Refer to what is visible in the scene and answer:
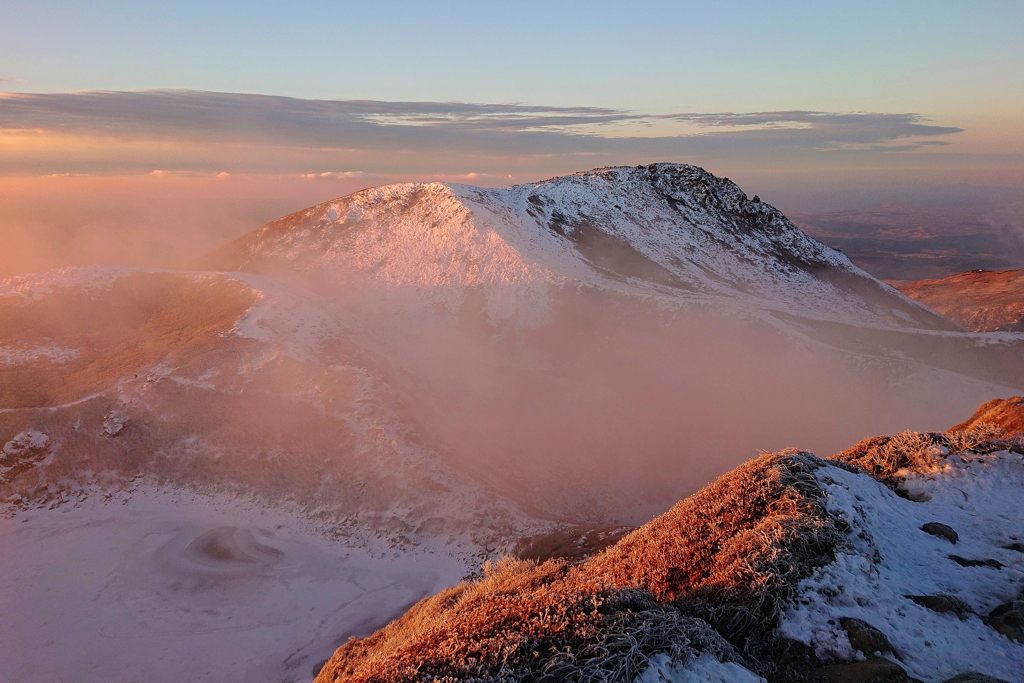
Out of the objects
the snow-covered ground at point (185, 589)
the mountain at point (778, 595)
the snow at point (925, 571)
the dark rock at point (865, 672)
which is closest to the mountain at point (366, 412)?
the snow-covered ground at point (185, 589)

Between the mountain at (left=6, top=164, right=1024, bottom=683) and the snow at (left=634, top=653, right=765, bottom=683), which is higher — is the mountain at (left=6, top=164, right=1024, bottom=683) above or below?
below

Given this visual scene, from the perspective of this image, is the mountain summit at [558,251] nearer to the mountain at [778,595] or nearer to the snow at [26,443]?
the snow at [26,443]

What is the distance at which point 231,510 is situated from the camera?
72.3 ft

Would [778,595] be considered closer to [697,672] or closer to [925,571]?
[697,672]

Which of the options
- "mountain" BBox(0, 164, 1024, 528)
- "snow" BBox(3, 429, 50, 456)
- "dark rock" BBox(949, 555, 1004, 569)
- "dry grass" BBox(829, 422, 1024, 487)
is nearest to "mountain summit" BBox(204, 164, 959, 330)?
"mountain" BBox(0, 164, 1024, 528)

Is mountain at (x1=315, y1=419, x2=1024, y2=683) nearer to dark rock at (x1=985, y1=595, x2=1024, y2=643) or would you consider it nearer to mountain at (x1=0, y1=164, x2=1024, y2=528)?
dark rock at (x1=985, y1=595, x2=1024, y2=643)

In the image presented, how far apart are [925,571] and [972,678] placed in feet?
7.75

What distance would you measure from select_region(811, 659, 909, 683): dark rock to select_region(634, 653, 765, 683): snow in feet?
2.93

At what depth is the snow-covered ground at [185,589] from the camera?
15438 millimetres

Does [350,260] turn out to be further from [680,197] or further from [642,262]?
[680,197]

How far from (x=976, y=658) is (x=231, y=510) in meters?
24.6

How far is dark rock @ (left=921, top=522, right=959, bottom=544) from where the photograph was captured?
865 cm

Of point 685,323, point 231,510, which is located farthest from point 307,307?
point 685,323

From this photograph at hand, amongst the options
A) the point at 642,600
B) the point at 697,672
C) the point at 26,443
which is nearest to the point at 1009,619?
the point at 697,672
